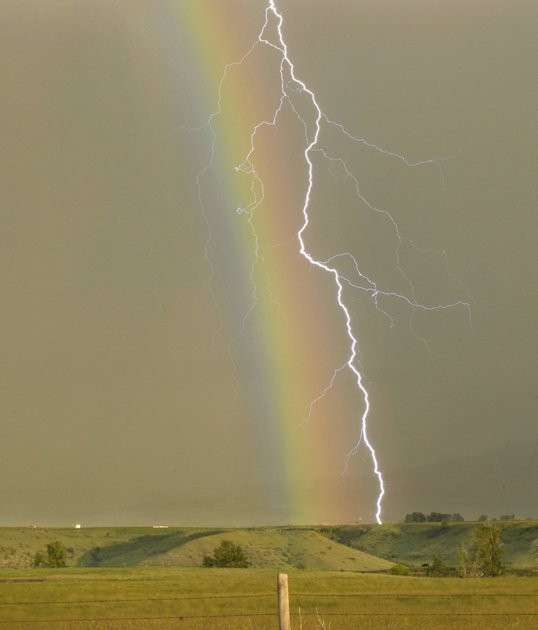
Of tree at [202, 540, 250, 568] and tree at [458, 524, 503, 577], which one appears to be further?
tree at [202, 540, 250, 568]

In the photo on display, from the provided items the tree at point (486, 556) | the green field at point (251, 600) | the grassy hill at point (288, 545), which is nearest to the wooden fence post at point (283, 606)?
the green field at point (251, 600)

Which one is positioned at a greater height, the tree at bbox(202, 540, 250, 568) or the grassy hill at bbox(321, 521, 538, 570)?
the grassy hill at bbox(321, 521, 538, 570)

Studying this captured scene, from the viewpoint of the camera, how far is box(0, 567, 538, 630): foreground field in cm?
3262

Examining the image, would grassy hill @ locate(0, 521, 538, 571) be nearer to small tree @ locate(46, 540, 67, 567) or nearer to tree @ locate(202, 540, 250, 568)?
small tree @ locate(46, 540, 67, 567)

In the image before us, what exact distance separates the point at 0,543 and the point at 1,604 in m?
127

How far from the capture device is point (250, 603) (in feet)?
139

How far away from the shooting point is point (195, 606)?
42.2 m

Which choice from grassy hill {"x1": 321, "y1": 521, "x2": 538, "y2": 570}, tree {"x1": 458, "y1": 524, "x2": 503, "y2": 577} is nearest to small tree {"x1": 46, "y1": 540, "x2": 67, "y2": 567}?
tree {"x1": 458, "y1": 524, "x2": 503, "y2": 577}

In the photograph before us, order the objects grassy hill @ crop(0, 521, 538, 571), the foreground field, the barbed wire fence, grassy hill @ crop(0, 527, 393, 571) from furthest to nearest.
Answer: grassy hill @ crop(0, 521, 538, 571) < grassy hill @ crop(0, 527, 393, 571) < the barbed wire fence < the foreground field

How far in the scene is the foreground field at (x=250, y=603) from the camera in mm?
32625

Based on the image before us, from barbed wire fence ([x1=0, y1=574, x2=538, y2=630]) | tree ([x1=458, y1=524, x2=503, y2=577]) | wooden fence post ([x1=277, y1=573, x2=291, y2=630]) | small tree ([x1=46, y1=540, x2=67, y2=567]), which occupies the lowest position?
wooden fence post ([x1=277, y1=573, x2=291, y2=630])

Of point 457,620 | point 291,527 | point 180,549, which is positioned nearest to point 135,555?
point 180,549

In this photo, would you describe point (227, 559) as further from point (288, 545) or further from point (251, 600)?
point (251, 600)

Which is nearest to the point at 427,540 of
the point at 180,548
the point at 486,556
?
the point at 180,548
